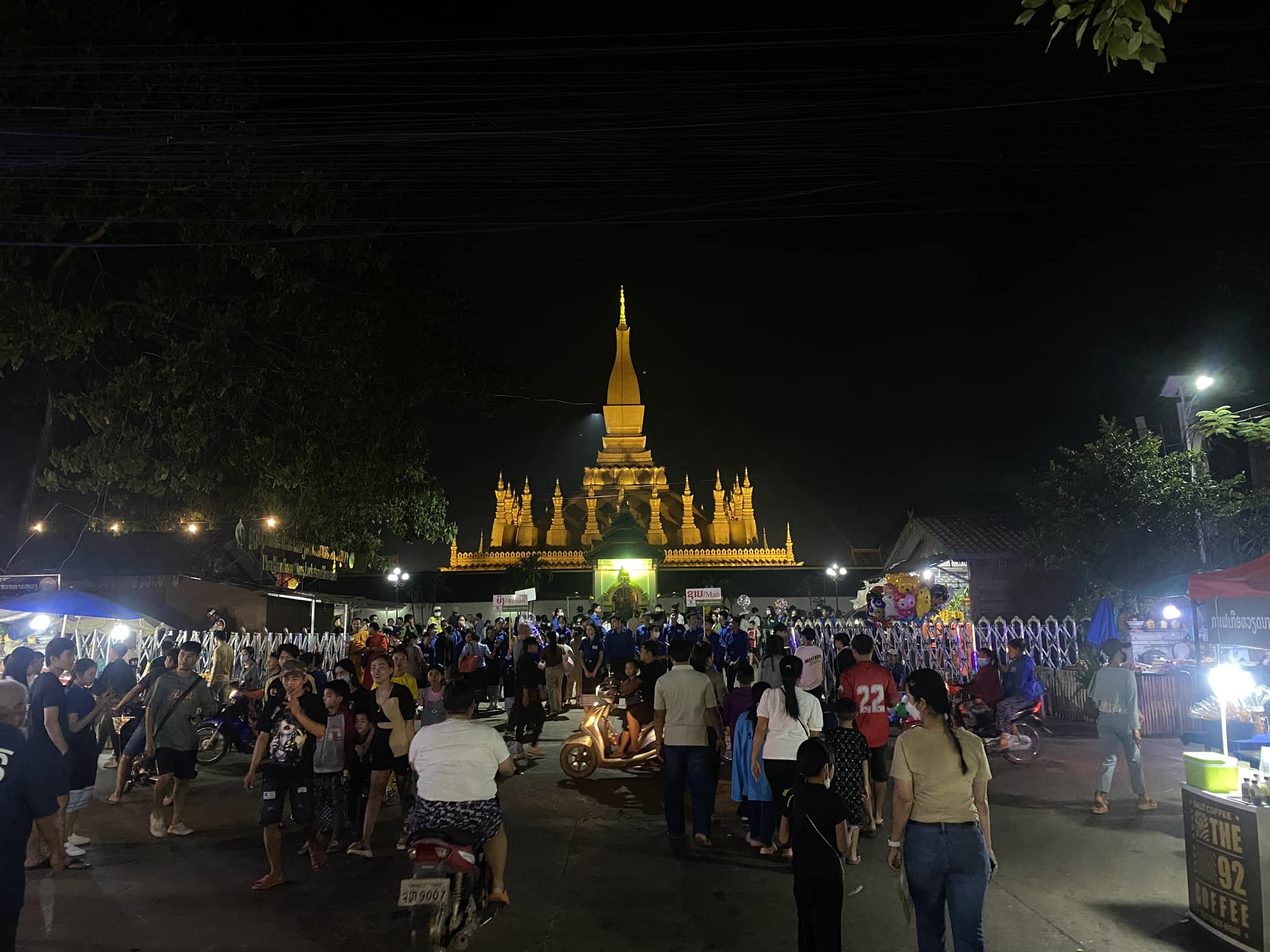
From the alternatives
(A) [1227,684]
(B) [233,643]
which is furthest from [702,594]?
(A) [1227,684]

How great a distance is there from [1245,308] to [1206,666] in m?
7.00

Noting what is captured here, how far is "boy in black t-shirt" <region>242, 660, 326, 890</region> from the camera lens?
6441 millimetres

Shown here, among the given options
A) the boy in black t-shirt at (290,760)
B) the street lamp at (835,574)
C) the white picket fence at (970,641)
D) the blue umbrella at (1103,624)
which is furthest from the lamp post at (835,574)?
the boy in black t-shirt at (290,760)

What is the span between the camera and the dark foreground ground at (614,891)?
5.34 m

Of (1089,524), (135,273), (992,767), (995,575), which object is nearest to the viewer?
(992,767)

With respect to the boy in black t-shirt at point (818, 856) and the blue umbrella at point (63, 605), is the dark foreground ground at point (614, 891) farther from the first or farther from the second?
the blue umbrella at point (63, 605)

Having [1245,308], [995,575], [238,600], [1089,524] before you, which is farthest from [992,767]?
[238,600]

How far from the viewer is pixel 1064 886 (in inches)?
242

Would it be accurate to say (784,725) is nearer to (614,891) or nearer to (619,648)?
(614,891)

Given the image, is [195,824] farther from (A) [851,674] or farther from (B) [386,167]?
(B) [386,167]

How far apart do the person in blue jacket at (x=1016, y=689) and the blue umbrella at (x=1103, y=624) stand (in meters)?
2.97

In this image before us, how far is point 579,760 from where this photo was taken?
10562mm

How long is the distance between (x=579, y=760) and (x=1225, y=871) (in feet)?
22.8

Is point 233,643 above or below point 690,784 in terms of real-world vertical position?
above
